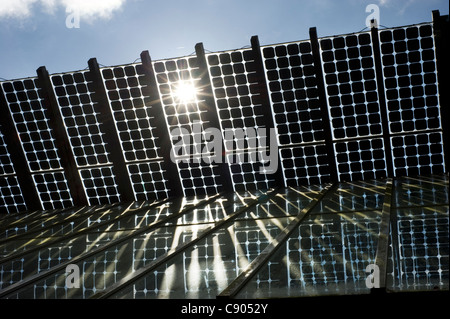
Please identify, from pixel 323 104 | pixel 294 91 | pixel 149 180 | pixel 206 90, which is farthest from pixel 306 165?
pixel 149 180

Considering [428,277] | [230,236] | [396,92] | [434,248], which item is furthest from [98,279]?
[396,92]

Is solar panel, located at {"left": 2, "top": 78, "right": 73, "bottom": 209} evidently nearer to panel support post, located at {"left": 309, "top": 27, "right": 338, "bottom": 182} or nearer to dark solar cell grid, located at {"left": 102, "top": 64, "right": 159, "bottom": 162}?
dark solar cell grid, located at {"left": 102, "top": 64, "right": 159, "bottom": 162}

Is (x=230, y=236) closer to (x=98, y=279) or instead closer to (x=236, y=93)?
(x=98, y=279)

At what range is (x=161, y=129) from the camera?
56.3 ft

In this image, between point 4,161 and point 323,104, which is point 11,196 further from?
point 323,104

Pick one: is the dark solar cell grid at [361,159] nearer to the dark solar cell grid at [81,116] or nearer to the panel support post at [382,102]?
the panel support post at [382,102]

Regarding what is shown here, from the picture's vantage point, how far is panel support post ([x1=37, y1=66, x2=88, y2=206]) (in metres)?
17.2

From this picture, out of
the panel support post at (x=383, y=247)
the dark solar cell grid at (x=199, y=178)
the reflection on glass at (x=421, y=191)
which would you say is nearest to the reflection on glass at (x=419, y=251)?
the panel support post at (x=383, y=247)

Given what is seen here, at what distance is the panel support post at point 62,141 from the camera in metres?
17.2

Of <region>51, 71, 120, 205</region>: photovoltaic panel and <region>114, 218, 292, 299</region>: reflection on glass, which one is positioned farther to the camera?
<region>51, 71, 120, 205</region>: photovoltaic panel

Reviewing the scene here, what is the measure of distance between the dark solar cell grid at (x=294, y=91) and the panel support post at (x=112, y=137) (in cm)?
808

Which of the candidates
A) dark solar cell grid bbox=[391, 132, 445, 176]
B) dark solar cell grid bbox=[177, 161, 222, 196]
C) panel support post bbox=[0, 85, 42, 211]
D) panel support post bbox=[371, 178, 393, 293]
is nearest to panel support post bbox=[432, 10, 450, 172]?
dark solar cell grid bbox=[391, 132, 445, 176]

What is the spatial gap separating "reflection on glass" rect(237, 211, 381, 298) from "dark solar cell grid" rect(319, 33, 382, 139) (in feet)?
25.5

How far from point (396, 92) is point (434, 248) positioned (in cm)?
1098
